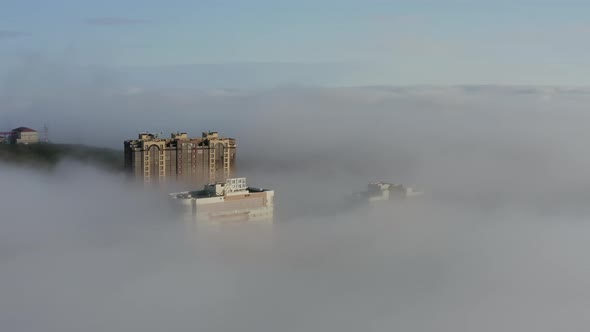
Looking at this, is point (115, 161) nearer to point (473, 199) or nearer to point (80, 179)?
point (80, 179)

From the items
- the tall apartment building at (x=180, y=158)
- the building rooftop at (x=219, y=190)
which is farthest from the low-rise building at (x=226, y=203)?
the tall apartment building at (x=180, y=158)

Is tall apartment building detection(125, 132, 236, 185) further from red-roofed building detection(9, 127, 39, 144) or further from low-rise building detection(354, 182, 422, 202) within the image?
red-roofed building detection(9, 127, 39, 144)

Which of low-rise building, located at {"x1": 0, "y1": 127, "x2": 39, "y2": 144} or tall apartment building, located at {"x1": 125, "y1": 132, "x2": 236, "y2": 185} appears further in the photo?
low-rise building, located at {"x1": 0, "y1": 127, "x2": 39, "y2": 144}

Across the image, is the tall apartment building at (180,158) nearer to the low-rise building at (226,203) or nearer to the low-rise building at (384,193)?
the low-rise building at (226,203)

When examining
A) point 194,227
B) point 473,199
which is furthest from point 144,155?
point 473,199

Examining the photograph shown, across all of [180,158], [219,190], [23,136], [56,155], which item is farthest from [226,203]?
[23,136]

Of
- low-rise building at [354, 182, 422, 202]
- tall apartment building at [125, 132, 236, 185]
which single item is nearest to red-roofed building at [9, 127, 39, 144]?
tall apartment building at [125, 132, 236, 185]

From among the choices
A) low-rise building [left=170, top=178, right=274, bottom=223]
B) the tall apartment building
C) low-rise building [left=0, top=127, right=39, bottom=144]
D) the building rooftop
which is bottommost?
low-rise building [left=170, top=178, right=274, bottom=223]
